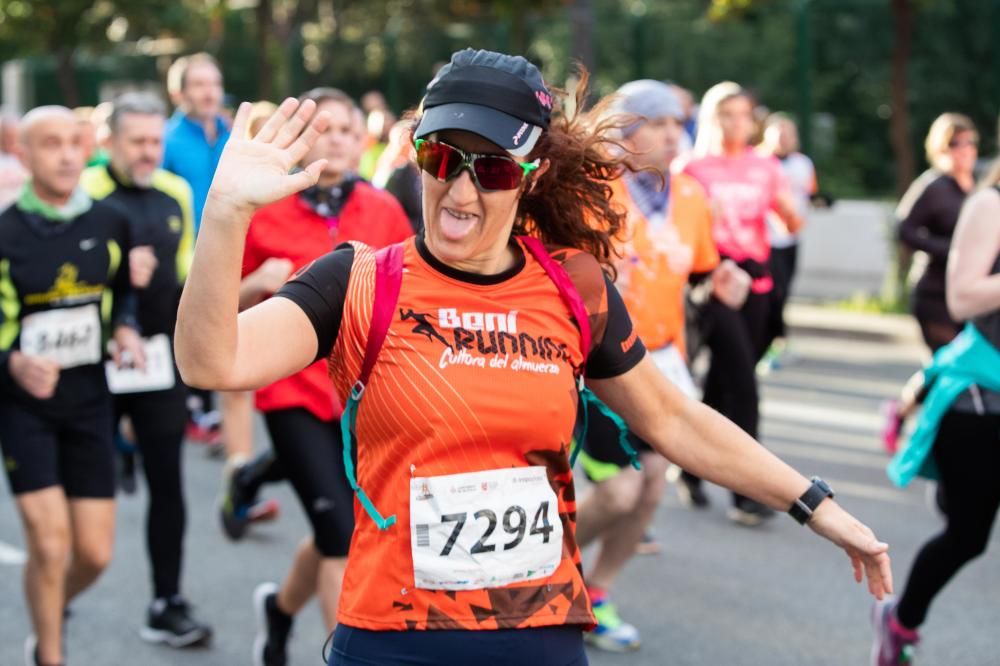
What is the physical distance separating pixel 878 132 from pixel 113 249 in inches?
605

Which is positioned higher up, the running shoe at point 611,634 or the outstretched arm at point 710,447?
the outstretched arm at point 710,447

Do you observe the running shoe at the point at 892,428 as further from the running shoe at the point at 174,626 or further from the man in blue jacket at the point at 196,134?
the running shoe at the point at 174,626

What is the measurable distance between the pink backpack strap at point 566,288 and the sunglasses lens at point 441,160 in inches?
12.3

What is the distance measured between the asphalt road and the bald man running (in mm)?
656

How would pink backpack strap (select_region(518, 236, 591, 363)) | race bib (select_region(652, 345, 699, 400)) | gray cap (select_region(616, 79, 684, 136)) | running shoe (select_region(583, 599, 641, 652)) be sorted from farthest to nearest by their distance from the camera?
gray cap (select_region(616, 79, 684, 136)) < race bib (select_region(652, 345, 699, 400)) < running shoe (select_region(583, 599, 641, 652)) < pink backpack strap (select_region(518, 236, 591, 363))

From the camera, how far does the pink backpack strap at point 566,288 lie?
307 centimetres

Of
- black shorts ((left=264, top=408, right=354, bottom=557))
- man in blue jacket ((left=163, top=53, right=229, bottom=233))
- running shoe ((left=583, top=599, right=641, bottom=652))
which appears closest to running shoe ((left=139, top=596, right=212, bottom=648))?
black shorts ((left=264, top=408, right=354, bottom=557))

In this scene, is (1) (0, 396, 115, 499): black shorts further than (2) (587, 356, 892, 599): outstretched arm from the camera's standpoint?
Yes

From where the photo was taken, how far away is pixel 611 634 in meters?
5.79

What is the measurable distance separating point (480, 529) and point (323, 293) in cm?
56

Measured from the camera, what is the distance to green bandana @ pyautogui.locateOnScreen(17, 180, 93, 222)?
532 centimetres

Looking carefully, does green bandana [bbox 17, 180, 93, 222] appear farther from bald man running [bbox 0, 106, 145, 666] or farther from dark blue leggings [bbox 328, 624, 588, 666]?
dark blue leggings [bbox 328, 624, 588, 666]

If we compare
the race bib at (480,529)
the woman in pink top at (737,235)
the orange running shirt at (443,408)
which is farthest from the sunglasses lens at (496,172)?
the woman in pink top at (737,235)

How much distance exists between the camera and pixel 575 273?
10.3 ft
